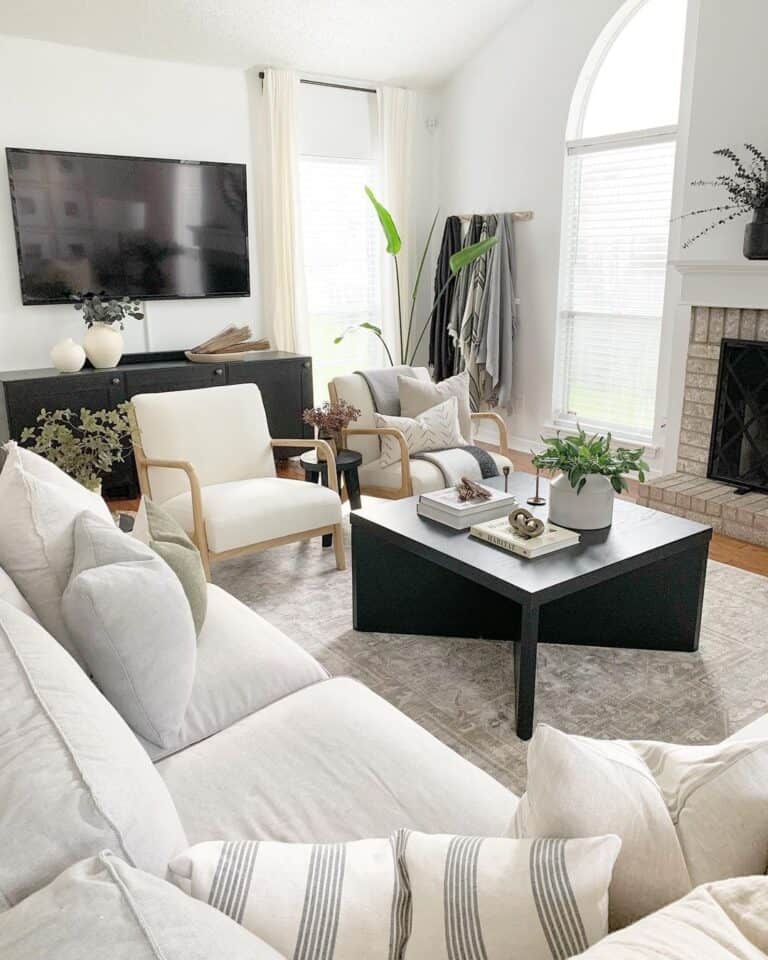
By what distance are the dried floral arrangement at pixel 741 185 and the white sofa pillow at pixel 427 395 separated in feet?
5.12

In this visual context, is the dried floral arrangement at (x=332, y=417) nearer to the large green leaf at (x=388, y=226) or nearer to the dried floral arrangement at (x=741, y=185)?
the large green leaf at (x=388, y=226)

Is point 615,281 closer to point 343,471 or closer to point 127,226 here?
point 343,471

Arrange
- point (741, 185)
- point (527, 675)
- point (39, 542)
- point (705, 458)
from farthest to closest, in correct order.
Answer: point (705, 458) → point (741, 185) → point (527, 675) → point (39, 542)

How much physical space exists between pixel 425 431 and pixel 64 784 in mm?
3182

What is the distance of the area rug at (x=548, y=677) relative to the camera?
2.38 meters

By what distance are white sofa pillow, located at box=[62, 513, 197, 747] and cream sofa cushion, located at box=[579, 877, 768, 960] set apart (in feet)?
3.39

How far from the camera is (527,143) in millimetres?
5434

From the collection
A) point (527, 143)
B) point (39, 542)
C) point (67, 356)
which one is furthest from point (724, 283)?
point (39, 542)

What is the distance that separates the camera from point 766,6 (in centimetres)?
388

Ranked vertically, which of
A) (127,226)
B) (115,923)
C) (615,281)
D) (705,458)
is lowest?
(705,458)

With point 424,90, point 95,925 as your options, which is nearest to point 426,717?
point 95,925

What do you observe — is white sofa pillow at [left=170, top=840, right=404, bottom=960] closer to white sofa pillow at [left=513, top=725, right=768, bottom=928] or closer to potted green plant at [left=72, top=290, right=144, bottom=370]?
white sofa pillow at [left=513, top=725, right=768, bottom=928]

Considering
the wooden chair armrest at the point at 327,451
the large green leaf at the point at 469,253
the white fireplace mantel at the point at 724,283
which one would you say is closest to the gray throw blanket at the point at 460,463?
the wooden chair armrest at the point at 327,451

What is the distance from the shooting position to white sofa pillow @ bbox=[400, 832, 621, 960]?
0.81 metres
